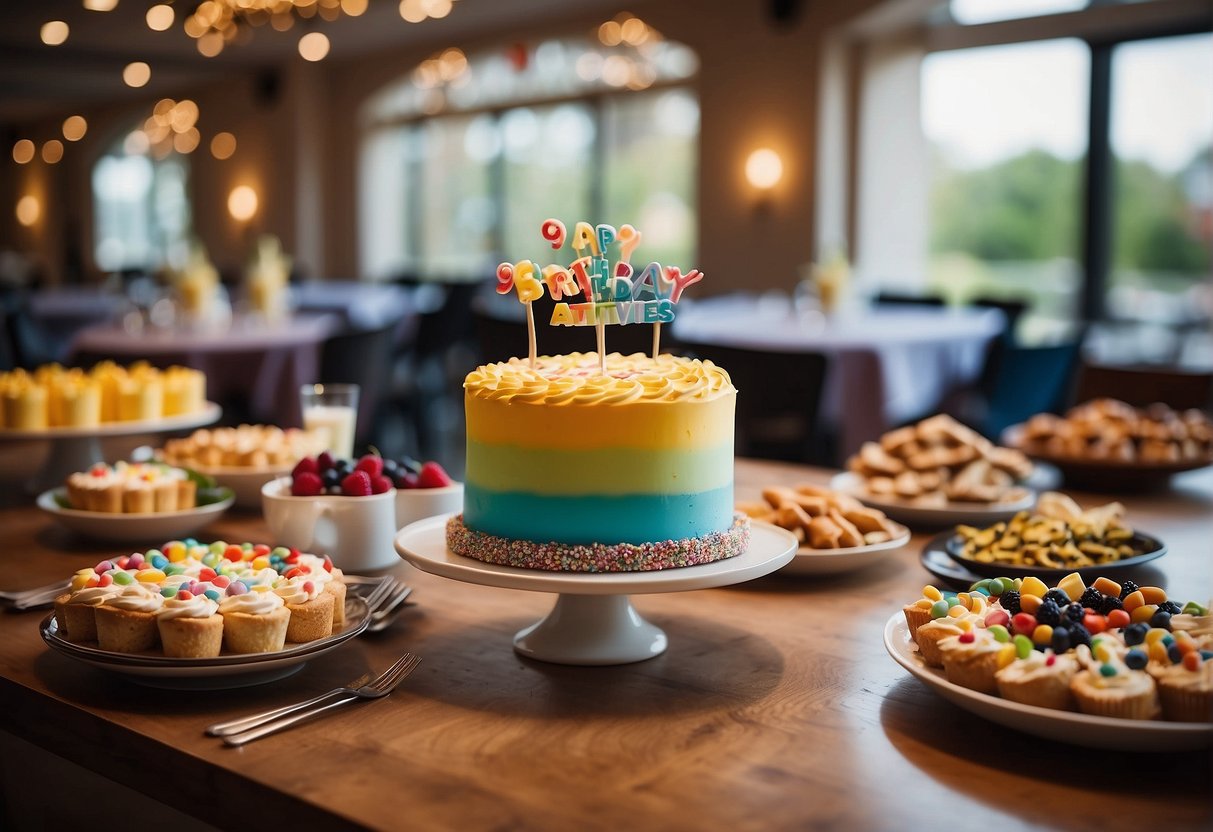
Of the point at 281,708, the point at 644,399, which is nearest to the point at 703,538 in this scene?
the point at 644,399

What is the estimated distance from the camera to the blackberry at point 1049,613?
1.03m

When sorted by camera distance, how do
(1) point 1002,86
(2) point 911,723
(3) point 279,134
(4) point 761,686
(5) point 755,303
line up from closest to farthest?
1. (2) point 911,723
2. (4) point 761,686
3. (5) point 755,303
4. (1) point 1002,86
5. (3) point 279,134

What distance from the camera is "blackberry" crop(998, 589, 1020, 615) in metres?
1.10

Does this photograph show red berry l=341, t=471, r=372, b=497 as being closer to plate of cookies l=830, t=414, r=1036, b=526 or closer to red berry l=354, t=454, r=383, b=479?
red berry l=354, t=454, r=383, b=479

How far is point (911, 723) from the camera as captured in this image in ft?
3.39

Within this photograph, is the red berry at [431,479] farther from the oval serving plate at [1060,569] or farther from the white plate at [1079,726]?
the white plate at [1079,726]

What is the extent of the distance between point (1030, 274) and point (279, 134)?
7.49 meters

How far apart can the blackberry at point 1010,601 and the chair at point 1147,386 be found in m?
1.70

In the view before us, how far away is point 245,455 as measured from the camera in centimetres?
188

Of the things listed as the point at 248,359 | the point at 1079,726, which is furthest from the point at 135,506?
the point at 248,359

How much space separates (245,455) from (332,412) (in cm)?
19

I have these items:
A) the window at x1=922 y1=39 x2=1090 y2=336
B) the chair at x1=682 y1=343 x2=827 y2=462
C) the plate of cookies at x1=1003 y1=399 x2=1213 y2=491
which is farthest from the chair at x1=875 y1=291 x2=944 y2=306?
the plate of cookies at x1=1003 y1=399 x2=1213 y2=491

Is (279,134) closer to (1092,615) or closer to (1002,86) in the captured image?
(1002,86)

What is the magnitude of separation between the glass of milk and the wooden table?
28.2 inches
